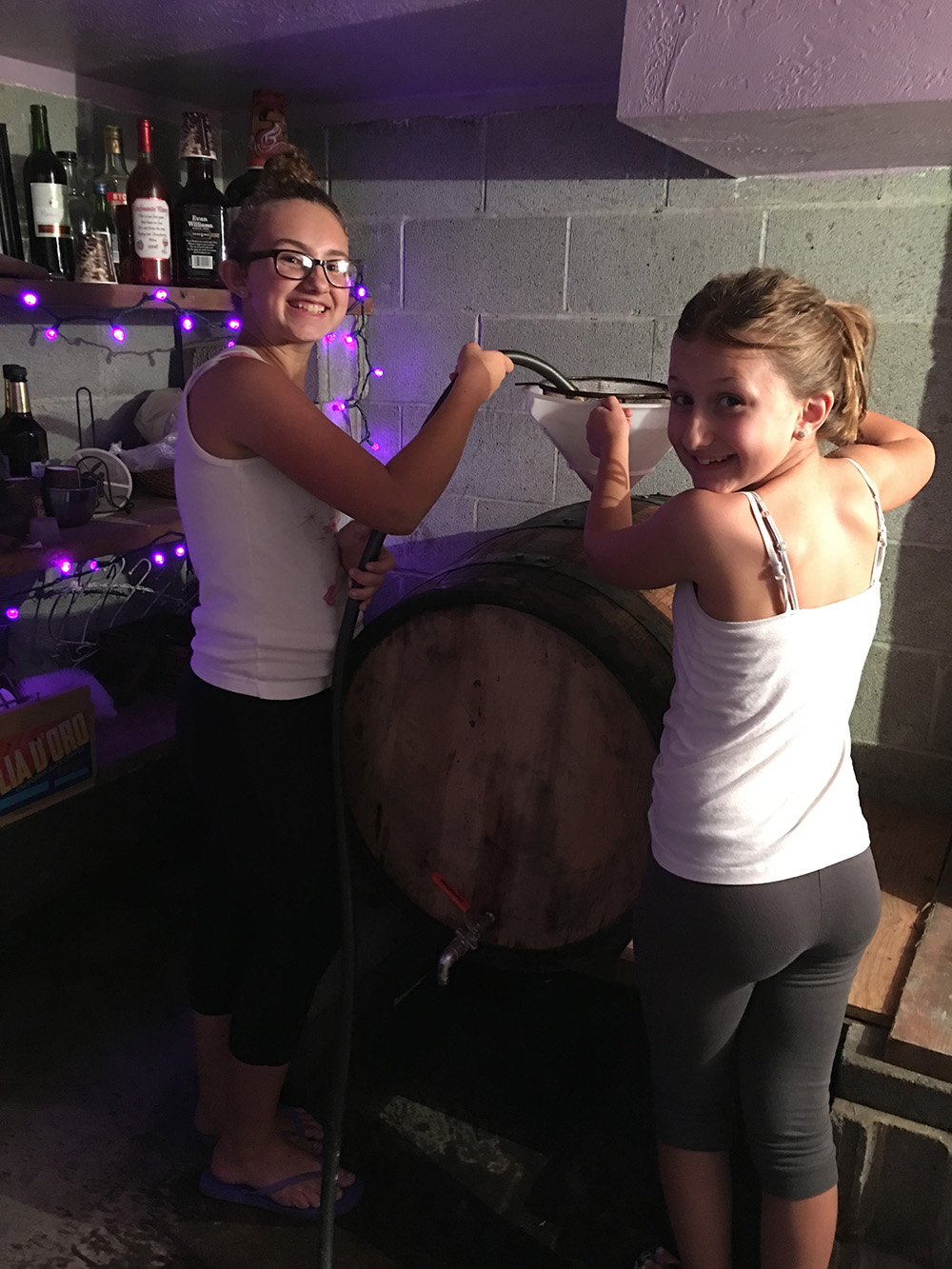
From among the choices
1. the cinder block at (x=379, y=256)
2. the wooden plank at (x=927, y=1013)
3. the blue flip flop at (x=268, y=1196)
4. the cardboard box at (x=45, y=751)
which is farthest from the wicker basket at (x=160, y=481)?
the wooden plank at (x=927, y=1013)

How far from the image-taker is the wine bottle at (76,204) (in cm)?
236

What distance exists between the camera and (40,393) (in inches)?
96.9

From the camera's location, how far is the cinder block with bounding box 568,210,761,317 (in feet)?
7.18

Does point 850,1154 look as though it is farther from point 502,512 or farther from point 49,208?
point 49,208

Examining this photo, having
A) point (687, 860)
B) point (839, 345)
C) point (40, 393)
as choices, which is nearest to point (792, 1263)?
point (687, 860)

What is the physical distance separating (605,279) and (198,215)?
1.01 m

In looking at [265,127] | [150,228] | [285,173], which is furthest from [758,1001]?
[265,127]

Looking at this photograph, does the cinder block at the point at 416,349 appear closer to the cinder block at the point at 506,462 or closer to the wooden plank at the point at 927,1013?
the cinder block at the point at 506,462

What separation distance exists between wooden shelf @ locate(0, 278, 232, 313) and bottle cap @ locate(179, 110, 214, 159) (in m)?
0.32

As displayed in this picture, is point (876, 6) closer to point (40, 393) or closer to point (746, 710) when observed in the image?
point (746, 710)

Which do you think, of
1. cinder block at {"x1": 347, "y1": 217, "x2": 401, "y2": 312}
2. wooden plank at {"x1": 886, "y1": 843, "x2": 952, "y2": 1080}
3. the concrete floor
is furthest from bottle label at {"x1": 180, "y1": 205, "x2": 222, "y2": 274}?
wooden plank at {"x1": 886, "y1": 843, "x2": 952, "y2": 1080}

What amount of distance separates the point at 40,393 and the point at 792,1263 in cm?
238

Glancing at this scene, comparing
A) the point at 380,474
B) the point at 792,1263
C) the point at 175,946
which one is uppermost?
the point at 380,474

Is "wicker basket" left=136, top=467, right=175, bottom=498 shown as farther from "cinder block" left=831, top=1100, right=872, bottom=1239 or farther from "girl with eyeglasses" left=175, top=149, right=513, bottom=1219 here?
"cinder block" left=831, top=1100, right=872, bottom=1239
